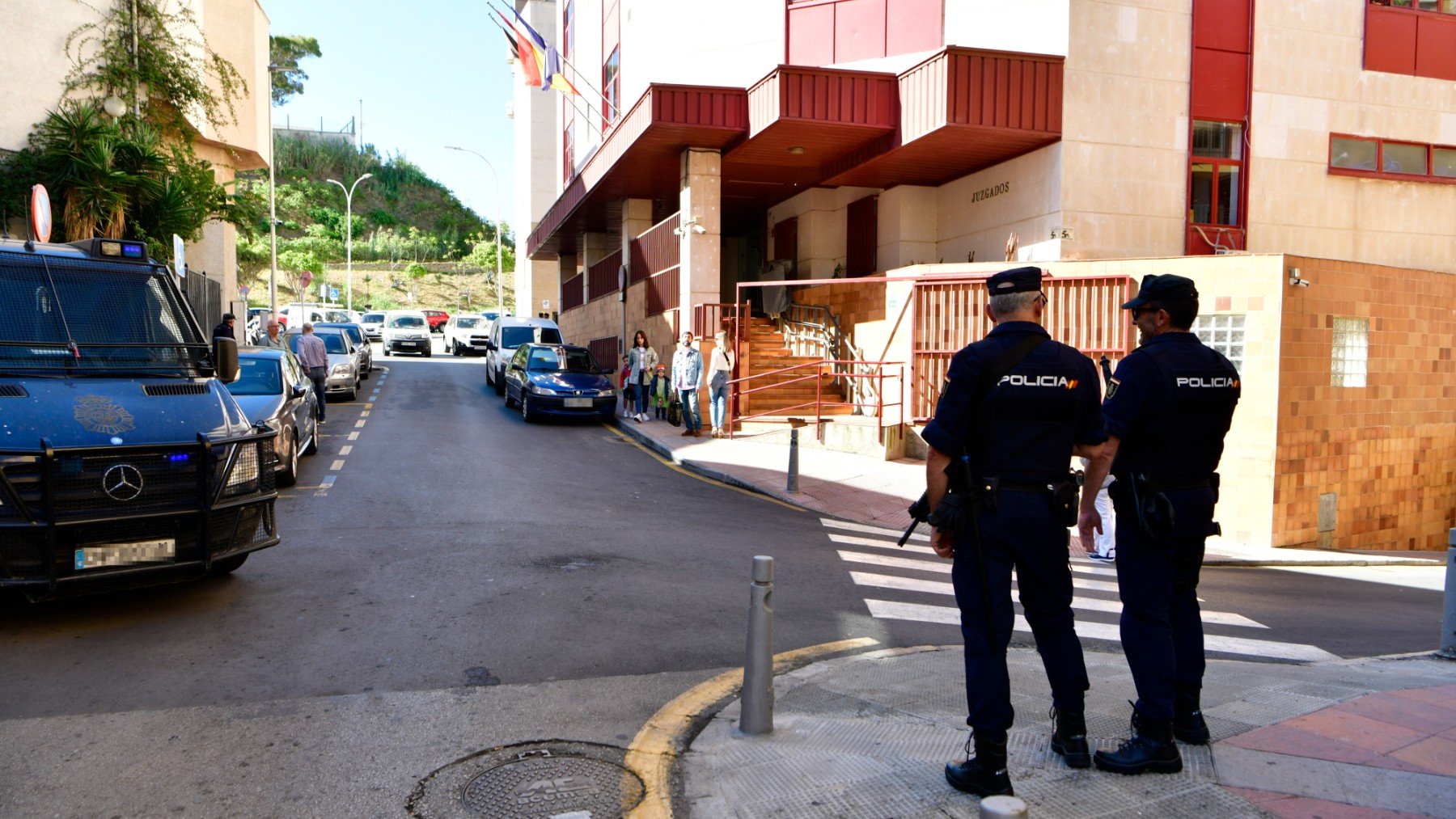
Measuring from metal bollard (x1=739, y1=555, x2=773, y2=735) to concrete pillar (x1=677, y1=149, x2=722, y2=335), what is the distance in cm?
1441

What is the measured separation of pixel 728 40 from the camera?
20.0m

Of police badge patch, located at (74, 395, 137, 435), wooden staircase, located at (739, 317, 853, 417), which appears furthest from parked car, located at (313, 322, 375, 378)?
police badge patch, located at (74, 395, 137, 435)

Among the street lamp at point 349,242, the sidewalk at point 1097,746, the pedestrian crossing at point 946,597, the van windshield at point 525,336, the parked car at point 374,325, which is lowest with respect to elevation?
the pedestrian crossing at point 946,597

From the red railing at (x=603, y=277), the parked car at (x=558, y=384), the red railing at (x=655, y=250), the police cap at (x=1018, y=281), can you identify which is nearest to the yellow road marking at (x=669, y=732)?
the police cap at (x=1018, y=281)

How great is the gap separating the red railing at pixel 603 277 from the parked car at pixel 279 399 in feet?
42.2

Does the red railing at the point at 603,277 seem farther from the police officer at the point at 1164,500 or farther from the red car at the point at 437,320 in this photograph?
the red car at the point at 437,320

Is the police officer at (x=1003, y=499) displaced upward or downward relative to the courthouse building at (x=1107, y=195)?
downward

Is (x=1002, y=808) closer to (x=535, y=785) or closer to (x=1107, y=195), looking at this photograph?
(x=535, y=785)

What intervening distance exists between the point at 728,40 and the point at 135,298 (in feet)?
49.8

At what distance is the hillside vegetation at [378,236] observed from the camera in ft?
202

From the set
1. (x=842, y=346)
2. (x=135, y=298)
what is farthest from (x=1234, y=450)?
(x=135, y=298)

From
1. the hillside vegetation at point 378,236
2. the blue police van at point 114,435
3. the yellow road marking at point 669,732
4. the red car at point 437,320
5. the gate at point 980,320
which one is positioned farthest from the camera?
the hillside vegetation at point 378,236

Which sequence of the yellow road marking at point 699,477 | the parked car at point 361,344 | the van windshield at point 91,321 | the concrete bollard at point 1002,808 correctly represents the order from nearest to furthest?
the concrete bollard at point 1002,808
the van windshield at point 91,321
the yellow road marking at point 699,477
the parked car at point 361,344

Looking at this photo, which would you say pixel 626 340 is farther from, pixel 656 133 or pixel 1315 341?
pixel 1315 341
